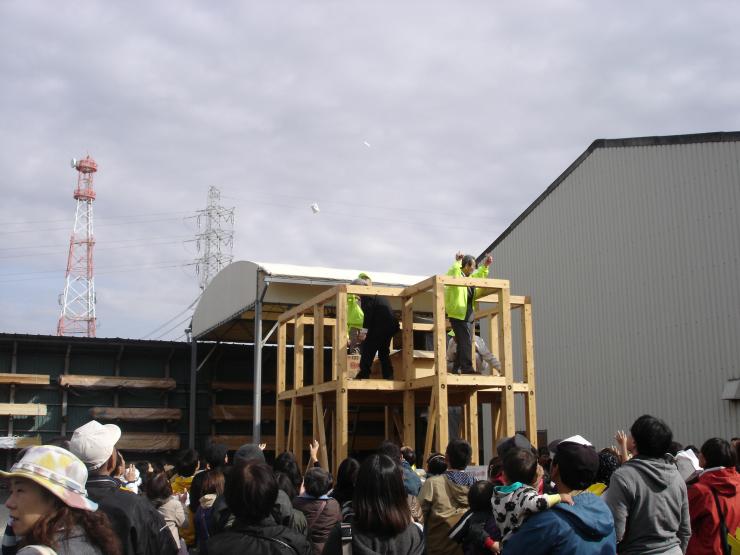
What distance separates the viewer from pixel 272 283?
15648mm

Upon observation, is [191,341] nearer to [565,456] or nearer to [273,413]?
[273,413]

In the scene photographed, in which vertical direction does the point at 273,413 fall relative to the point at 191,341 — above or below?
below

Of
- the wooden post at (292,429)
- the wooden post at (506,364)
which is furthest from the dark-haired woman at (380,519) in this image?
the wooden post at (292,429)

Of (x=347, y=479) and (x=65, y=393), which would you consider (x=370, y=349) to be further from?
(x=65, y=393)

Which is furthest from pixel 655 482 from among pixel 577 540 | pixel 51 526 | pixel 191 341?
pixel 191 341

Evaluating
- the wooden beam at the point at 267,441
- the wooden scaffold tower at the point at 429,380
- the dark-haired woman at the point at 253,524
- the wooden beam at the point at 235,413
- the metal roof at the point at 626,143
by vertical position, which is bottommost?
the wooden beam at the point at 267,441

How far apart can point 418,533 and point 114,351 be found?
56.5 ft

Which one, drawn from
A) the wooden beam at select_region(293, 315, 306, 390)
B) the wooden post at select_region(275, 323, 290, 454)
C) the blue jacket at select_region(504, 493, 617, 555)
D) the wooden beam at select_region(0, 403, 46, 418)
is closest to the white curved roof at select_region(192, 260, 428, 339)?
the wooden post at select_region(275, 323, 290, 454)

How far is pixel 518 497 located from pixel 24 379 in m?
17.2

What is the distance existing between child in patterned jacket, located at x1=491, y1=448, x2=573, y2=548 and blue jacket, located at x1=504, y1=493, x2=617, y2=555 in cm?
5

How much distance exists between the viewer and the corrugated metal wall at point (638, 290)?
49.8 ft

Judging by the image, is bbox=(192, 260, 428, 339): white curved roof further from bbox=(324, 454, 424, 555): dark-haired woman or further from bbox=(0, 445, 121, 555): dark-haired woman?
bbox=(0, 445, 121, 555): dark-haired woman

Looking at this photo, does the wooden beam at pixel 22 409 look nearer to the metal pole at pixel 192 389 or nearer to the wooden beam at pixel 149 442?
the wooden beam at pixel 149 442

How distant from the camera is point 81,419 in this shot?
19.3 meters
